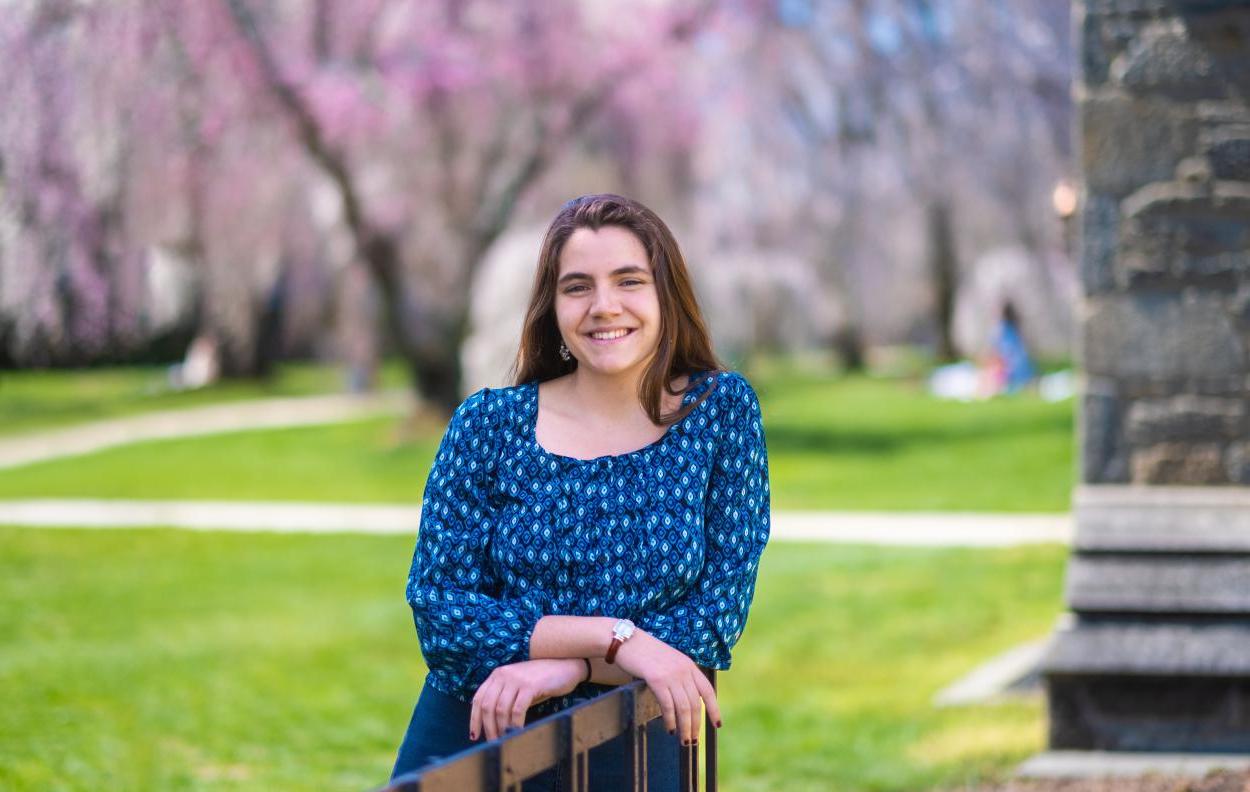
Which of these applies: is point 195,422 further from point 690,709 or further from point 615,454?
point 690,709

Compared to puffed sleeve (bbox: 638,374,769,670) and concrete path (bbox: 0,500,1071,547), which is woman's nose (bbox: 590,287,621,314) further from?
concrete path (bbox: 0,500,1071,547)

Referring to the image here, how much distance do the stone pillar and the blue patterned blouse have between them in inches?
115

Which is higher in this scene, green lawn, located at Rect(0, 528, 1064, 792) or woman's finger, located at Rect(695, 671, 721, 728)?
woman's finger, located at Rect(695, 671, 721, 728)

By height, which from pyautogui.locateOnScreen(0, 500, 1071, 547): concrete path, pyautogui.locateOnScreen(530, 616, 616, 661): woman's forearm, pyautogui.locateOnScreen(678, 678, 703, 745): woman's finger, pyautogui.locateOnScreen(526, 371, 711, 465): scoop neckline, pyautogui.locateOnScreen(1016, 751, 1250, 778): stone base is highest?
pyautogui.locateOnScreen(526, 371, 711, 465): scoop neckline

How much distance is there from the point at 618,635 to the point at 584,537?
0.17 meters

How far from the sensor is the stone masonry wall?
5.39 meters

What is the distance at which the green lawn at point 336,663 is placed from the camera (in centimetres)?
607

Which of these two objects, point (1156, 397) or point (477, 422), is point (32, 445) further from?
point (477, 422)

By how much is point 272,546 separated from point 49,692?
5.01 m

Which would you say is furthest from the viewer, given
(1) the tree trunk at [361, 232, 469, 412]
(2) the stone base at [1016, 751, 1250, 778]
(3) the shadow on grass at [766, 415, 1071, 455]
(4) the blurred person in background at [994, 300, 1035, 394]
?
(4) the blurred person in background at [994, 300, 1035, 394]

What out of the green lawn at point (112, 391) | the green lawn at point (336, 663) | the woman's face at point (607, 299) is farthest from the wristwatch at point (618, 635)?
the green lawn at point (112, 391)

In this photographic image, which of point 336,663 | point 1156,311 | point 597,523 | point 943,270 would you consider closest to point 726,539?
point 597,523

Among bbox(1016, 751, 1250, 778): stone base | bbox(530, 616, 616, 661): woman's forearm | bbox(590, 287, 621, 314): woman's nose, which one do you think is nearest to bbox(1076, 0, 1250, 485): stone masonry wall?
bbox(1016, 751, 1250, 778): stone base

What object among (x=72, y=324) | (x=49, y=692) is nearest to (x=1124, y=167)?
(x=49, y=692)
